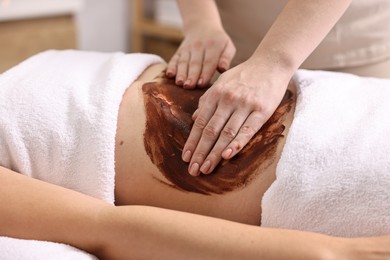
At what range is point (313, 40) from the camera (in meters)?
1.18

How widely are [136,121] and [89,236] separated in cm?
26

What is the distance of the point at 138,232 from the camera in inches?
36.1

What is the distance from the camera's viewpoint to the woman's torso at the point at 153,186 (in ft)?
3.30

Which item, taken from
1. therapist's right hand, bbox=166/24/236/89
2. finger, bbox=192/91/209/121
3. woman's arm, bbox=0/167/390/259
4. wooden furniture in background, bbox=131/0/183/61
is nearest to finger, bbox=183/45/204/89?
therapist's right hand, bbox=166/24/236/89

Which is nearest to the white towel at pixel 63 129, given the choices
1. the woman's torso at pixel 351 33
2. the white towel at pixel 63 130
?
the white towel at pixel 63 130

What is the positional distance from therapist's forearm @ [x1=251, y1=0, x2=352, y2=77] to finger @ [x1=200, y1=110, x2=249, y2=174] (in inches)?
5.0

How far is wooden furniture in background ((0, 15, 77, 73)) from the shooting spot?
116 inches

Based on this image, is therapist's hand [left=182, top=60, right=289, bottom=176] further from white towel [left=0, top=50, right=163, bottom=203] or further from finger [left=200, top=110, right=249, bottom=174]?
white towel [left=0, top=50, right=163, bottom=203]

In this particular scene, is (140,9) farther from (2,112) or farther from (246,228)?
(246,228)

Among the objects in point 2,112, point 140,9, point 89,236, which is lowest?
point 140,9

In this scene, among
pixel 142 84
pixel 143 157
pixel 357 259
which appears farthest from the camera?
pixel 142 84

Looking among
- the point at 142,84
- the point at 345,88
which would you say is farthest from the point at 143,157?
the point at 345,88

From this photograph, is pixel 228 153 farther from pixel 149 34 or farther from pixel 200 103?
pixel 149 34

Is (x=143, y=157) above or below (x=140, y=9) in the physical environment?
above
